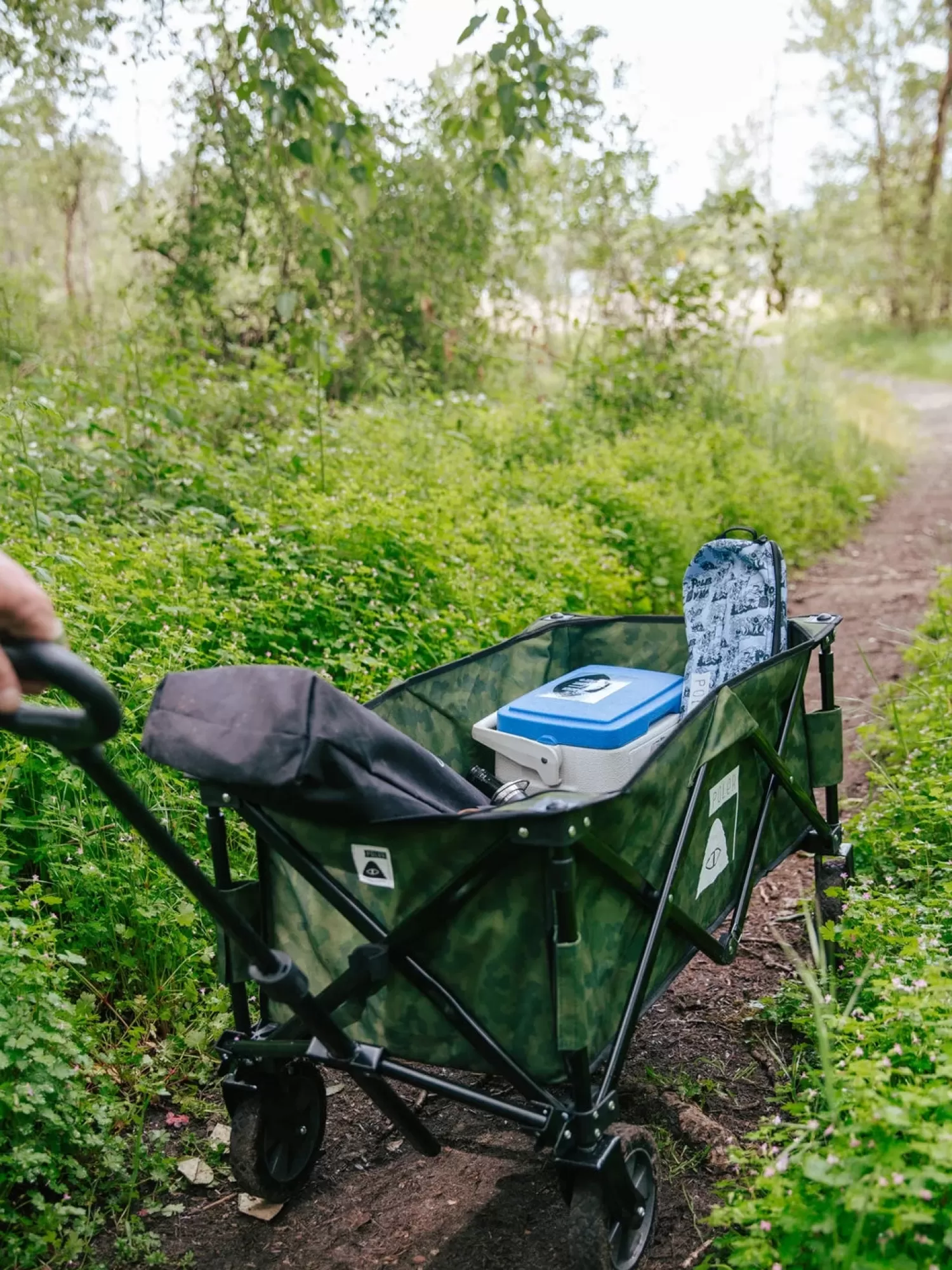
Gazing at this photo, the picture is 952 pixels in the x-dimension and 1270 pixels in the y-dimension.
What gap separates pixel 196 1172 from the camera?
2412 mm

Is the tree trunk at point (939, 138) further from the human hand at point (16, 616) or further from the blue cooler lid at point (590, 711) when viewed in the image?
the human hand at point (16, 616)

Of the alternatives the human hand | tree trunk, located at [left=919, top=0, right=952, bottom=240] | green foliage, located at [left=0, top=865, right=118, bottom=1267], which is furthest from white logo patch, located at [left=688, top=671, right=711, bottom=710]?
tree trunk, located at [left=919, top=0, right=952, bottom=240]

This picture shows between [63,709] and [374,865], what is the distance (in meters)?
0.74

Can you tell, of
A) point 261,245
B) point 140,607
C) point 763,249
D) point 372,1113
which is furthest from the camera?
point 763,249

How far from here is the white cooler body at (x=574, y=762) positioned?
2637 mm

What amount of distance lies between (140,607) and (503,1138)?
2.15 m

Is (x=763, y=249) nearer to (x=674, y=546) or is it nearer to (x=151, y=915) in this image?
(x=674, y=546)

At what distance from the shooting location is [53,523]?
414cm

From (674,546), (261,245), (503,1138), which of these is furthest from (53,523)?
(261,245)

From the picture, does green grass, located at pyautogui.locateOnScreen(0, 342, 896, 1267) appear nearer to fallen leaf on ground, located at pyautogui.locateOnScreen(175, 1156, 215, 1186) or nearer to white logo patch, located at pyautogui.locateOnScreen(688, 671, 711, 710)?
fallen leaf on ground, located at pyautogui.locateOnScreen(175, 1156, 215, 1186)

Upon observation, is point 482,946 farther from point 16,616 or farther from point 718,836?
point 16,616

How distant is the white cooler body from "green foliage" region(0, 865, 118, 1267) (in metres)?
1.19

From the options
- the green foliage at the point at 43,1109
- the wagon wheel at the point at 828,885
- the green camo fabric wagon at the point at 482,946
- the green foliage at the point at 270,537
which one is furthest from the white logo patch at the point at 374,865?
the wagon wheel at the point at 828,885

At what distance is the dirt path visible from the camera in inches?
84.9
